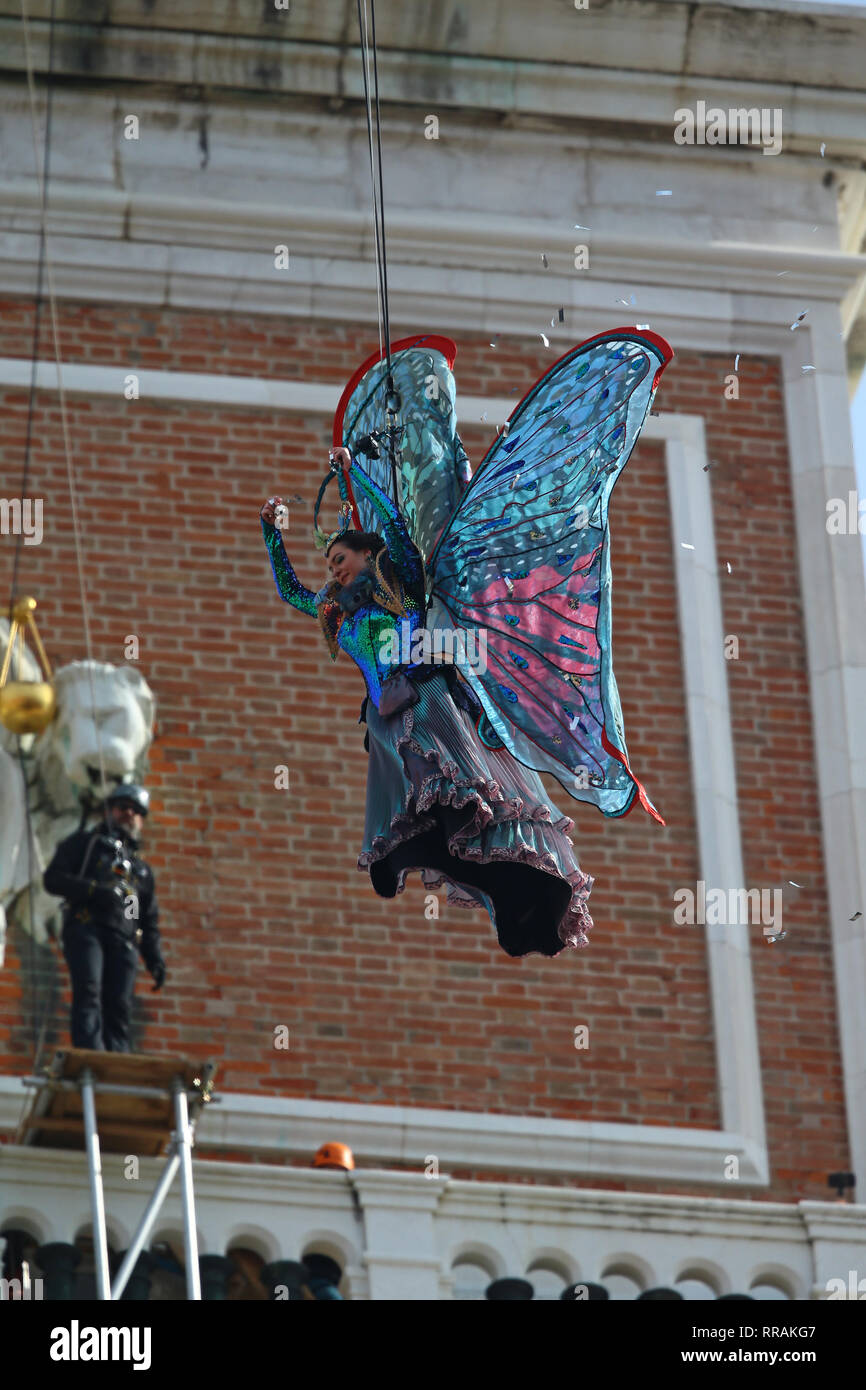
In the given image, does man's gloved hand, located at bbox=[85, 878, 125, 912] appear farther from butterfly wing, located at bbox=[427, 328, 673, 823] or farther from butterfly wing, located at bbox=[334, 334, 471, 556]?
butterfly wing, located at bbox=[427, 328, 673, 823]

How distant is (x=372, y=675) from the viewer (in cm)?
1187

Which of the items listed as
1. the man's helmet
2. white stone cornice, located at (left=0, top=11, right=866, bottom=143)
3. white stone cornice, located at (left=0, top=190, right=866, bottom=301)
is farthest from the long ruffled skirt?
white stone cornice, located at (left=0, top=11, right=866, bottom=143)

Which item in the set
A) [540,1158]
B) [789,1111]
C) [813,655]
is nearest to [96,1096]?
[540,1158]

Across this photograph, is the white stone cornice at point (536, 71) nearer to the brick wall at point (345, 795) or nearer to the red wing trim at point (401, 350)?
the brick wall at point (345, 795)

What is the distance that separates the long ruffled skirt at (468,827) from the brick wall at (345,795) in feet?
16.8

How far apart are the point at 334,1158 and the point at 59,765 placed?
2.51 m

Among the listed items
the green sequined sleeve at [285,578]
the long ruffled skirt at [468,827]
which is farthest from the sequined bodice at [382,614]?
the green sequined sleeve at [285,578]

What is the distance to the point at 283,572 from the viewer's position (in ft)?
40.5

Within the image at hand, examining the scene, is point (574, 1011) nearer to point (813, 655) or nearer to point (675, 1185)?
point (675, 1185)

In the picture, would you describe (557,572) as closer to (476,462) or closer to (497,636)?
(497,636)

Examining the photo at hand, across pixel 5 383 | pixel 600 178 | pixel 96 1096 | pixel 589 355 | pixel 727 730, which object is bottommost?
pixel 96 1096

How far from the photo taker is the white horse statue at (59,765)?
1708 cm

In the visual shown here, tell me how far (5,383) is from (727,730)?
364 centimetres

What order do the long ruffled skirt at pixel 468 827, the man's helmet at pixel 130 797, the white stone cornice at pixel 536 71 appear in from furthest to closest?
1. the white stone cornice at pixel 536 71
2. the man's helmet at pixel 130 797
3. the long ruffled skirt at pixel 468 827
